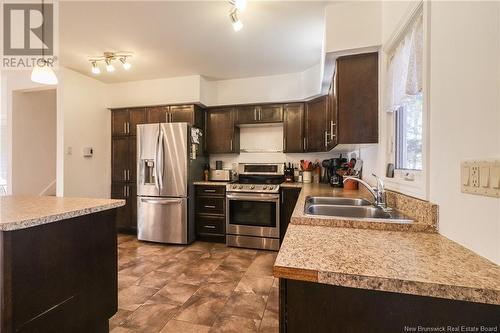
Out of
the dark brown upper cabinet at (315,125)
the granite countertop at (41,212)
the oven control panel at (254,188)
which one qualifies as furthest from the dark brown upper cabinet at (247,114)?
the granite countertop at (41,212)

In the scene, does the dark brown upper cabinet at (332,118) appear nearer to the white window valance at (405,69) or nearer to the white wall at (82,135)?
the white window valance at (405,69)

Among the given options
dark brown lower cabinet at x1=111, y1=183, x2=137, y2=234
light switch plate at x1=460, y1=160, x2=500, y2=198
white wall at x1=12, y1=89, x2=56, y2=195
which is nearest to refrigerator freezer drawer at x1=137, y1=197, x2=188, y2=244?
dark brown lower cabinet at x1=111, y1=183, x2=137, y2=234

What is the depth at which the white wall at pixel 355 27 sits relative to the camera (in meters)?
1.88

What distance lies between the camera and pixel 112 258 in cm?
166

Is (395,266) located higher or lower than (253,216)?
higher

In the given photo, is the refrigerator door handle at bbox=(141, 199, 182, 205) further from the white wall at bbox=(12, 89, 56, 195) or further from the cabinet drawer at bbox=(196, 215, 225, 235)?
the white wall at bbox=(12, 89, 56, 195)

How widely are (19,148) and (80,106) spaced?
1.26 meters

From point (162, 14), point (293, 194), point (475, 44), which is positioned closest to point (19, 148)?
point (162, 14)

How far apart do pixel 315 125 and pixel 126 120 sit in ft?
9.98

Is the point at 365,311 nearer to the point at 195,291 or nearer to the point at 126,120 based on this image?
the point at 195,291

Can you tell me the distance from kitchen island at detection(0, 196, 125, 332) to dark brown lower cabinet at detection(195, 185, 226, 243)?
1879mm

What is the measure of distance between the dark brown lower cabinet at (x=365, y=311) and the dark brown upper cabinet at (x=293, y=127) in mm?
2963

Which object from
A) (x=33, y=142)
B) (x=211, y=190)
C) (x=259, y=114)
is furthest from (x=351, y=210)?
(x=33, y=142)

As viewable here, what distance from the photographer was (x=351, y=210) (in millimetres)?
1761
